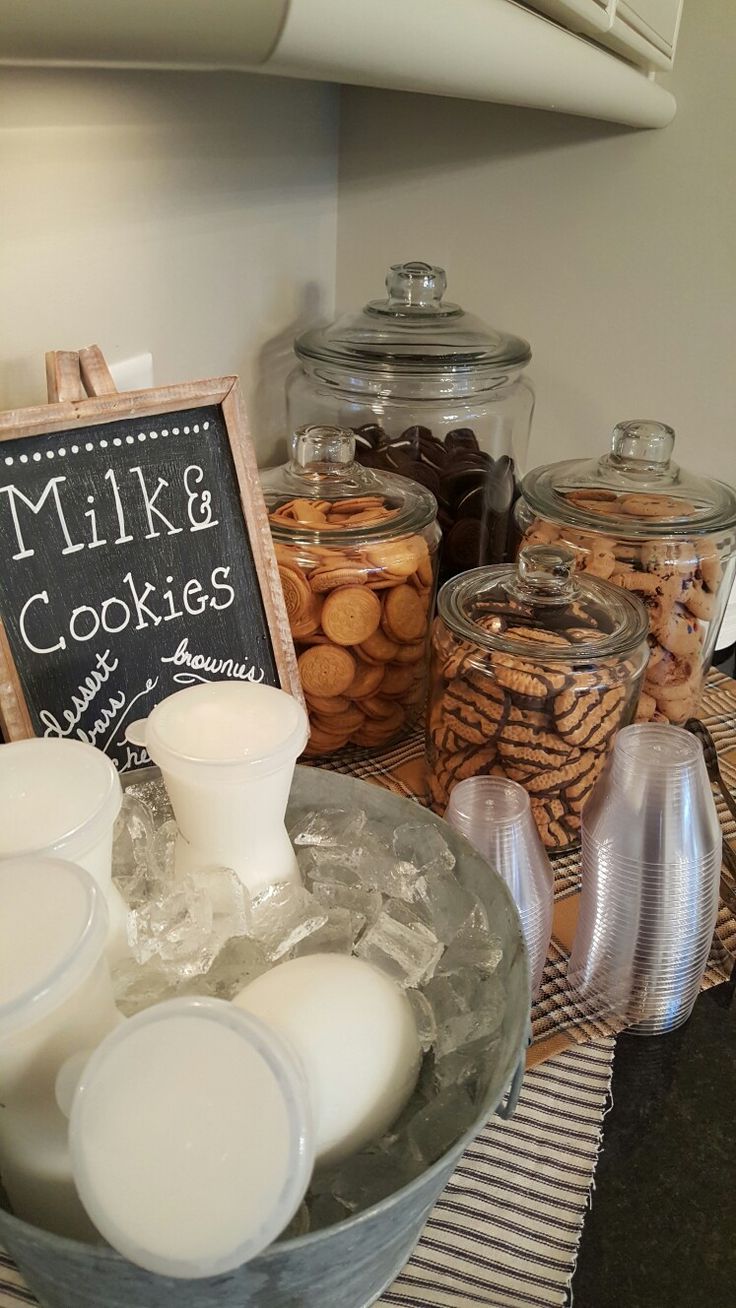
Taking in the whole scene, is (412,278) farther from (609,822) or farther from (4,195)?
(609,822)

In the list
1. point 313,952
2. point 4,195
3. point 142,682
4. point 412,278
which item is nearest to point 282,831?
point 313,952

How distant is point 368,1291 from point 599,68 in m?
0.89

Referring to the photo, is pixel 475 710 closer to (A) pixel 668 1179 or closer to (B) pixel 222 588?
(B) pixel 222 588

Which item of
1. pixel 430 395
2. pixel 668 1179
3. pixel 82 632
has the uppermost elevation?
pixel 430 395

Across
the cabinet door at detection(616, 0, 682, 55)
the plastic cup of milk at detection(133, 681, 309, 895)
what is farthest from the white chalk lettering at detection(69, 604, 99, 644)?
the cabinet door at detection(616, 0, 682, 55)

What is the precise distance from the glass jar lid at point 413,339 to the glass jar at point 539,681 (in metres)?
0.25

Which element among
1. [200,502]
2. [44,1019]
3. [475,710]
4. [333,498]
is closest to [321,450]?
[333,498]

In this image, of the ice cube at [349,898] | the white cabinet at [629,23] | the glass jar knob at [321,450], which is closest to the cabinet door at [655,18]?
the white cabinet at [629,23]

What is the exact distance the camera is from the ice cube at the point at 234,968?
0.49m

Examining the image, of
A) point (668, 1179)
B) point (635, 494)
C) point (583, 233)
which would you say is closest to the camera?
point (668, 1179)

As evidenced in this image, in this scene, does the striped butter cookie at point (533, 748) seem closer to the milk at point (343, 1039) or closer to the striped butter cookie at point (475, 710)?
the striped butter cookie at point (475, 710)

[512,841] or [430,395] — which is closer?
[512,841]

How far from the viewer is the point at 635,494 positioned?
2.92 ft

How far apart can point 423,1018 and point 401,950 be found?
0.04m
